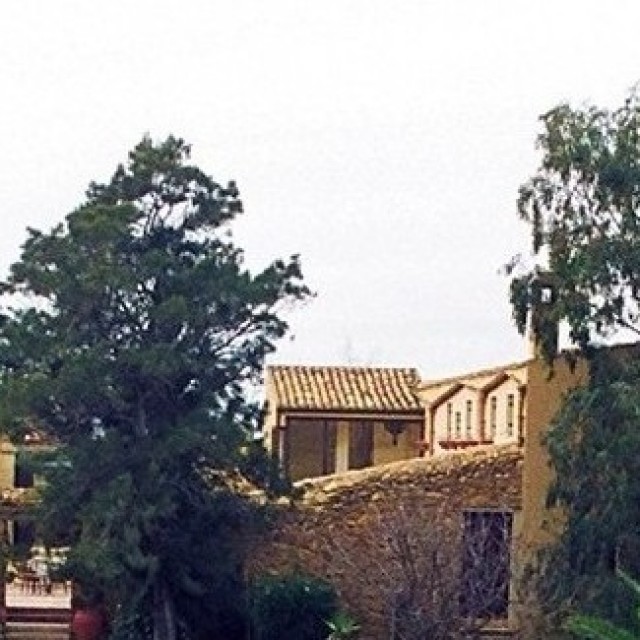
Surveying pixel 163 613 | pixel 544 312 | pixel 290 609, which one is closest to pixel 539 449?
pixel 290 609

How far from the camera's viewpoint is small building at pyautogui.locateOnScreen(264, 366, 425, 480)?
40.9 m

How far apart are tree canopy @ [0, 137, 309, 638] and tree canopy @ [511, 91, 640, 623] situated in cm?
575

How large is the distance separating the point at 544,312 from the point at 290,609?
7093 mm

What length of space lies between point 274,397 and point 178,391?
14.9 meters

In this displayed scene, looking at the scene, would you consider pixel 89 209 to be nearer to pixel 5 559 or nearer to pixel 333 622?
pixel 5 559

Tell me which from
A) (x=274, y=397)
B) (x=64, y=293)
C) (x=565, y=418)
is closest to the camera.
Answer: (x=565, y=418)

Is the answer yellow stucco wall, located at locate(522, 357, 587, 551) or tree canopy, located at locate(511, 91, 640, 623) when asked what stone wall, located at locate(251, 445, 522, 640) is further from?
tree canopy, located at locate(511, 91, 640, 623)

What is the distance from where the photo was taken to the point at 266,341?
25.8 metres

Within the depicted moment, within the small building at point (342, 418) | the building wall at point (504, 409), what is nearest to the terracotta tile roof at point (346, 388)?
the small building at point (342, 418)

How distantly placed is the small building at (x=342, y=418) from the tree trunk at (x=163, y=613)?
14.7m

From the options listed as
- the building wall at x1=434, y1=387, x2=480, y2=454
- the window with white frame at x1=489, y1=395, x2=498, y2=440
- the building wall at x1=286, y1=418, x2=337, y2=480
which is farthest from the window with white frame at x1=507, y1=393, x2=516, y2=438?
the building wall at x1=286, y1=418, x2=337, y2=480

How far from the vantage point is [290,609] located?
25.6m

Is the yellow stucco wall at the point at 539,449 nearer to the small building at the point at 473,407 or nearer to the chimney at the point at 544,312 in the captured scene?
the chimney at the point at 544,312

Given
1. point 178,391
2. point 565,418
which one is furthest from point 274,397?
point 565,418
